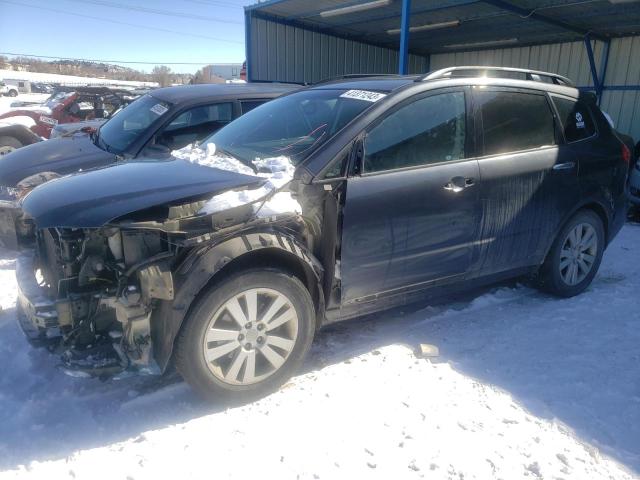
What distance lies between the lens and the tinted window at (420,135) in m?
3.02

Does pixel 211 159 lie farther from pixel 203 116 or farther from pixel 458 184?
pixel 203 116

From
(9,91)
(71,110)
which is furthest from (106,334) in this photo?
(9,91)

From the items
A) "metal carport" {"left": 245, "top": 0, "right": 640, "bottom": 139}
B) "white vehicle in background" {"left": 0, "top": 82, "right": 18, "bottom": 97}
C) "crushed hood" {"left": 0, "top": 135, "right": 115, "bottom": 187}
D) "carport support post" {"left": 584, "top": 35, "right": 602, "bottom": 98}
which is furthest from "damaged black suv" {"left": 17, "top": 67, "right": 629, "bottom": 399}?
"white vehicle in background" {"left": 0, "top": 82, "right": 18, "bottom": 97}

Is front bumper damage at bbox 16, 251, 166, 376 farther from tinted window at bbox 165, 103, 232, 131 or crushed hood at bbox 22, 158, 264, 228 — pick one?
tinted window at bbox 165, 103, 232, 131

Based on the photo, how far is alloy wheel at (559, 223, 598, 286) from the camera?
412 cm

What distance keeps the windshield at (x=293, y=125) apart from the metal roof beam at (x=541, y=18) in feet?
22.0

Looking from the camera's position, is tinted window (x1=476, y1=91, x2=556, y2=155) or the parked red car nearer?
tinted window (x1=476, y1=91, x2=556, y2=155)

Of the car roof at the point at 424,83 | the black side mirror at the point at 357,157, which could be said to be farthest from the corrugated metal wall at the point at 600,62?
the black side mirror at the point at 357,157

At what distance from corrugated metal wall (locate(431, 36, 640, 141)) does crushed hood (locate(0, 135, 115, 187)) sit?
11723 mm

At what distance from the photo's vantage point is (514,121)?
362cm

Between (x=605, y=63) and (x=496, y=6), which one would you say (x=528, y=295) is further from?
(x=605, y=63)

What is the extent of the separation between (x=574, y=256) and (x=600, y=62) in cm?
1011

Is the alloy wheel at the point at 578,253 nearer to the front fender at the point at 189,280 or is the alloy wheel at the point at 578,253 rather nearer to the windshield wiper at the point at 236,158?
the windshield wiper at the point at 236,158

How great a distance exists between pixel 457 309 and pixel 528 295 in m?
0.79
